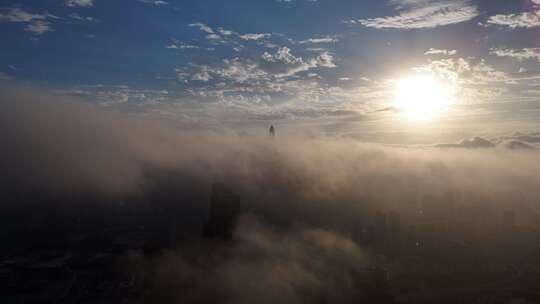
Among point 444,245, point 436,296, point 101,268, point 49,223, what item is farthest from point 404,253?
point 49,223

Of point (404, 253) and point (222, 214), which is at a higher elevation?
point (222, 214)

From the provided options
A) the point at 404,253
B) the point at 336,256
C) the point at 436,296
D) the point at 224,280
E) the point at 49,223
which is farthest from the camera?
the point at 49,223

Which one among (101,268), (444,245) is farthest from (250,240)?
(444,245)

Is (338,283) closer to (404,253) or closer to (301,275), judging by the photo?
(301,275)

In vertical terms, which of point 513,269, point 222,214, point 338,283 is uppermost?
point 222,214

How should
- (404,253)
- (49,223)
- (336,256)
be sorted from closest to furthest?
1. (336,256)
2. (404,253)
3. (49,223)

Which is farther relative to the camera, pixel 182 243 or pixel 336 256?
pixel 182 243
